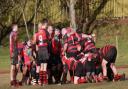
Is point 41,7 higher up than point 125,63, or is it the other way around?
point 41,7

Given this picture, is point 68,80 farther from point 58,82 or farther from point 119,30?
point 119,30

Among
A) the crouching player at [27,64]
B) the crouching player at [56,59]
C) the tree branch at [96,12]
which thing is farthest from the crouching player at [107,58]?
the tree branch at [96,12]

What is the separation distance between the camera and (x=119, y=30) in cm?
4053

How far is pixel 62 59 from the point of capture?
19328 millimetres

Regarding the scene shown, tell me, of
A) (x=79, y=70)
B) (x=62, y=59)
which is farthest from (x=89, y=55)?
(x=62, y=59)

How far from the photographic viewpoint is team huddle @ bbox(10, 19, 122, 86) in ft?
61.5

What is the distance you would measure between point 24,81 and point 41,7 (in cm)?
2454

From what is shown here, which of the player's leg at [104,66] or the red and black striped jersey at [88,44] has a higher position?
the red and black striped jersey at [88,44]

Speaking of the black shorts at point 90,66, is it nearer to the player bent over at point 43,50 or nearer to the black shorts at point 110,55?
the black shorts at point 110,55

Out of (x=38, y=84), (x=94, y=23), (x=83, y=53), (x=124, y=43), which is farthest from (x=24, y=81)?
Result: (x=94, y=23)

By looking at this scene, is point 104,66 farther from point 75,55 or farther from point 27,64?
point 27,64

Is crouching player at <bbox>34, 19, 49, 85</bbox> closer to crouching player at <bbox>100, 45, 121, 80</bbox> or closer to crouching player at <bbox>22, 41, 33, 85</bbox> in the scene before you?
crouching player at <bbox>22, 41, 33, 85</bbox>

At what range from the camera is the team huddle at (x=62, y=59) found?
18.8 meters

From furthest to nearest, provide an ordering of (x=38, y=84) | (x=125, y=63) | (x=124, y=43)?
(x=124, y=43) < (x=125, y=63) < (x=38, y=84)
